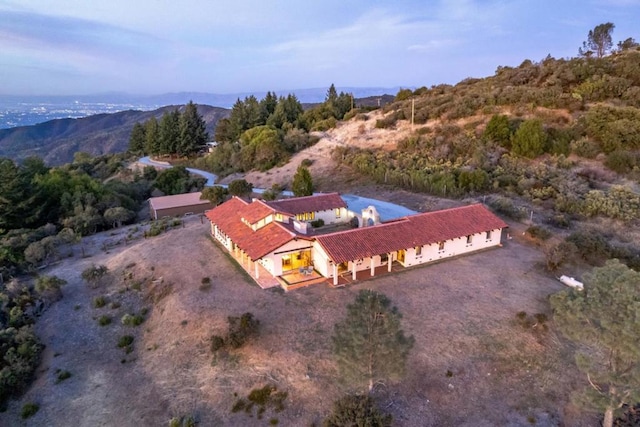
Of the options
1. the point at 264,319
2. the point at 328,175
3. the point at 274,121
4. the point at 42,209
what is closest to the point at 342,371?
the point at 264,319

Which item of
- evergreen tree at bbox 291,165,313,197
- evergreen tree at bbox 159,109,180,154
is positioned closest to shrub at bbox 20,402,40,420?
evergreen tree at bbox 291,165,313,197

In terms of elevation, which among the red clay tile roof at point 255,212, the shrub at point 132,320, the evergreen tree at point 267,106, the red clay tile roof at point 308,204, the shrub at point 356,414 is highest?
the evergreen tree at point 267,106

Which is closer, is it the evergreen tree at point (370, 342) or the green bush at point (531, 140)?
the evergreen tree at point (370, 342)

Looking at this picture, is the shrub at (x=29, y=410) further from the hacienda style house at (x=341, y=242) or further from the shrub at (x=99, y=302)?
the hacienda style house at (x=341, y=242)

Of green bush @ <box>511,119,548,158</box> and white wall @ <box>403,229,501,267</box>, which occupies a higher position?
green bush @ <box>511,119,548,158</box>

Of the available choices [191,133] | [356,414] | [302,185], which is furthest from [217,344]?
[191,133]

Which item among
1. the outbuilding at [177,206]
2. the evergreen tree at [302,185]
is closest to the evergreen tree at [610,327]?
the evergreen tree at [302,185]

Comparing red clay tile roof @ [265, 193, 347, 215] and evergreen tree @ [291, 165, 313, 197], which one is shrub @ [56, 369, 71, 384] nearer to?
red clay tile roof @ [265, 193, 347, 215]
